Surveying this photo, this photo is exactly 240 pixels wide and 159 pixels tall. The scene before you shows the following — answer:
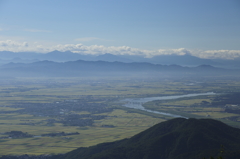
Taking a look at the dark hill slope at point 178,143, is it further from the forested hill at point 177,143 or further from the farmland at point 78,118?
the farmland at point 78,118

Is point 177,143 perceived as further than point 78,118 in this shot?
No

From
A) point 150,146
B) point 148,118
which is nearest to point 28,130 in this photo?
point 148,118

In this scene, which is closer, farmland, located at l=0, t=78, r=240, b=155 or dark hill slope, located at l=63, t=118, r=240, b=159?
dark hill slope, located at l=63, t=118, r=240, b=159

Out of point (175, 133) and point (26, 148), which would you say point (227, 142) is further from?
point (26, 148)

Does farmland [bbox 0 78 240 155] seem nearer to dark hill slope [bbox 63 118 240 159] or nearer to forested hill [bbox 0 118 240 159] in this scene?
forested hill [bbox 0 118 240 159]

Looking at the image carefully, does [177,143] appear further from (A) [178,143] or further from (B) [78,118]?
(B) [78,118]

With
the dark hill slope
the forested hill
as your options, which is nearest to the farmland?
the forested hill

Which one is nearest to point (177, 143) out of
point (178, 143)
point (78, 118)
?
point (178, 143)

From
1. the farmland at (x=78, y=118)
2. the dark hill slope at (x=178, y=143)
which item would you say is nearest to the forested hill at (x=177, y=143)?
the dark hill slope at (x=178, y=143)

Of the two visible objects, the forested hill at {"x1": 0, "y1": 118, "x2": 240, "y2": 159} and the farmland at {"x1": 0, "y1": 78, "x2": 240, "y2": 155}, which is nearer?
the forested hill at {"x1": 0, "y1": 118, "x2": 240, "y2": 159}
